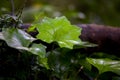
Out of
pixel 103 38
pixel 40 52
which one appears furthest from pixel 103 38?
pixel 40 52

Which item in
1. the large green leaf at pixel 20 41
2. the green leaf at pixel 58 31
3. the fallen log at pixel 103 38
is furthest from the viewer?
the fallen log at pixel 103 38

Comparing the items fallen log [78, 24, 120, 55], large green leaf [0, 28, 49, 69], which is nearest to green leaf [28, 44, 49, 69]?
large green leaf [0, 28, 49, 69]

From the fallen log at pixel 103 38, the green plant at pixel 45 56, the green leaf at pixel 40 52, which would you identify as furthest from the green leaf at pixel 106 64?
the fallen log at pixel 103 38

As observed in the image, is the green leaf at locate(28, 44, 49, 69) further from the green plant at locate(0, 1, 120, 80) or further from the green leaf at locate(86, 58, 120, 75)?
the green leaf at locate(86, 58, 120, 75)

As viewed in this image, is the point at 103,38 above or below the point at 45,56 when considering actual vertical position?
above

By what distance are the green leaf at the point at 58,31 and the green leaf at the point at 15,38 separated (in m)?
0.06

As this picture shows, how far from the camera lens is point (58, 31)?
0.90 m

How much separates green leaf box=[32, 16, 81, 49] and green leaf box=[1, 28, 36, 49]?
2.4 inches

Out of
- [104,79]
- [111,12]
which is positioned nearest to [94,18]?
[111,12]

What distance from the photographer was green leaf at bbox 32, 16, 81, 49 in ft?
2.93

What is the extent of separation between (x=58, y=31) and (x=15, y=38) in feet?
0.47

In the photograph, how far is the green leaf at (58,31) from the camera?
89cm

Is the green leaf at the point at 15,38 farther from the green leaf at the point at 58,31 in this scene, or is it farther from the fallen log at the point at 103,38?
the fallen log at the point at 103,38

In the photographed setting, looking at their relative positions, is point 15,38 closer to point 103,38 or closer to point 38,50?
point 38,50
